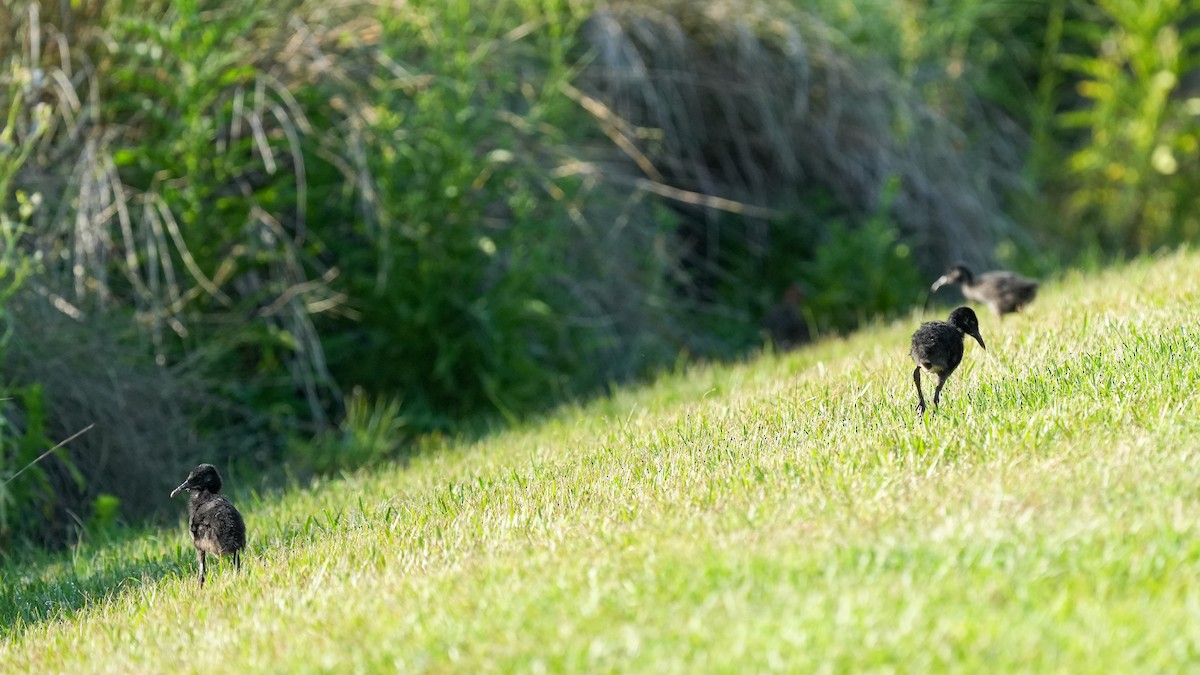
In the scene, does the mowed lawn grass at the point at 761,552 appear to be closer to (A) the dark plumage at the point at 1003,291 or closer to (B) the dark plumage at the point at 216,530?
(B) the dark plumage at the point at 216,530

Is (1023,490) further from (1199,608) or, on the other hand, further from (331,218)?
(331,218)

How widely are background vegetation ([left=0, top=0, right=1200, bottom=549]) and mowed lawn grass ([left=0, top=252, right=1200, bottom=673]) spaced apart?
87.8 inches

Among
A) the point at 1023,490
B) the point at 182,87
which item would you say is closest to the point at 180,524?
the point at 182,87

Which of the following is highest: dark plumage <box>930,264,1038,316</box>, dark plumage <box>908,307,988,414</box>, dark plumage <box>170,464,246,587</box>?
dark plumage <box>908,307,988,414</box>

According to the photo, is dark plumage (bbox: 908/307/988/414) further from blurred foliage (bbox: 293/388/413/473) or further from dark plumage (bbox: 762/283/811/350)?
dark plumage (bbox: 762/283/811/350)

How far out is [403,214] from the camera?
1023cm

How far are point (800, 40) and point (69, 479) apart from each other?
7.64m

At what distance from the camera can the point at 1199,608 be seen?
3.81 metres

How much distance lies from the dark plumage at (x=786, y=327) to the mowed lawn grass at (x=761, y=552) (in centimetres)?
406

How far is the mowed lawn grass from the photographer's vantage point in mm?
3912

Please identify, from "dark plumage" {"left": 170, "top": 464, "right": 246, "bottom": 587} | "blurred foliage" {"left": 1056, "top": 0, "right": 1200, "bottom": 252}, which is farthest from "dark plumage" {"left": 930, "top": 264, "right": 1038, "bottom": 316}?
"blurred foliage" {"left": 1056, "top": 0, "right": 1200, "bottom": 252}

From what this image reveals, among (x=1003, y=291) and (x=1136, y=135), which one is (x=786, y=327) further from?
(x=1136, y=135)

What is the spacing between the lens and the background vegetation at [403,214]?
30.5 feet

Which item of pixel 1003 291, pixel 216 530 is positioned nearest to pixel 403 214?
pixel 1003 291
